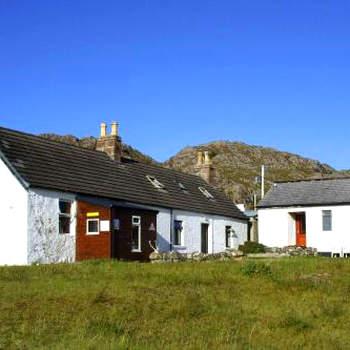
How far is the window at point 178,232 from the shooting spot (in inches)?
1473

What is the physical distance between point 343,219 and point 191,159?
2868 inches

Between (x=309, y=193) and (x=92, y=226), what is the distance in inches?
756

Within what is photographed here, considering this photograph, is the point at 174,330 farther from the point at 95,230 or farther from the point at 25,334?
the point at 95,230

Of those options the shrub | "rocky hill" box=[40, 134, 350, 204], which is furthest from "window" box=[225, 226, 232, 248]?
"rocky hill" box=[40, 134, 350, 204]

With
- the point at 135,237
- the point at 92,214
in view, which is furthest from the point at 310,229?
the point at 92,214

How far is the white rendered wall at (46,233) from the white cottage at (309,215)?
61.9ft

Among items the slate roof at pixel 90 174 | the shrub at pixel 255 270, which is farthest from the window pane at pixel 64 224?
the shrub at pixel 255 270

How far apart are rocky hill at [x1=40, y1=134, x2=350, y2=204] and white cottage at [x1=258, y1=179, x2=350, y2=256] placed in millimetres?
45738

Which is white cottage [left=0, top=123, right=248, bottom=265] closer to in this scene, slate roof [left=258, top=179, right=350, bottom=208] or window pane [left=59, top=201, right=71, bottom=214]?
window pane [left=59, top=201, right=71, bottom=214]

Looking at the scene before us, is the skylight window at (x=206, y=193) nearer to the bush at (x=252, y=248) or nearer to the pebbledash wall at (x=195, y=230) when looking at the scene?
the pebbledash wall at (x=195, y=230)

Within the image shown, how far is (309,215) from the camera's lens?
42.8 m

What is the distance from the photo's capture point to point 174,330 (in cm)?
1262

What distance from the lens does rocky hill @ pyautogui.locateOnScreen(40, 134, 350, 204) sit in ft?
320

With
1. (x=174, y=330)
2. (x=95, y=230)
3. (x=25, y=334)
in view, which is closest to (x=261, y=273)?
(x=174, y=330)
